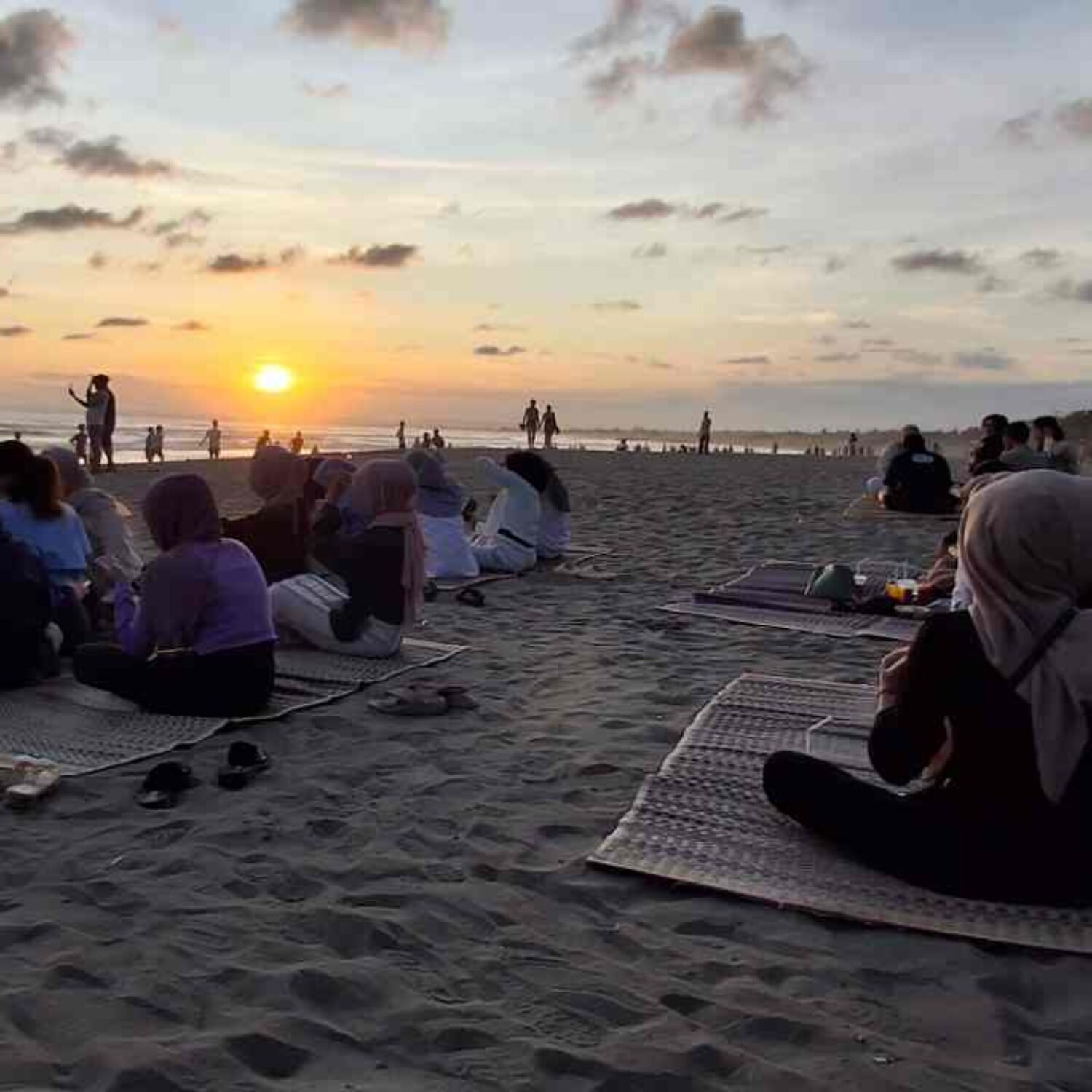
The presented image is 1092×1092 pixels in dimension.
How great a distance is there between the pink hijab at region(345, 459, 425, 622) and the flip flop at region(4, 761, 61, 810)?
7.68ft

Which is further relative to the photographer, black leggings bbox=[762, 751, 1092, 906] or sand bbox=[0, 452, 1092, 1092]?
black leggings bbox=[762, 751, 1092, 906]

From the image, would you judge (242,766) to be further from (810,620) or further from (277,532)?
(810,620)

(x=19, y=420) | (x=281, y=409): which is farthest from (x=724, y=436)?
(x=19, y=420)

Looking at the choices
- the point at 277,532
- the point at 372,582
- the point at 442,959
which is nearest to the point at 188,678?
the point at 372,582

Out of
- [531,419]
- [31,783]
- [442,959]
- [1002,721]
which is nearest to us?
[442,959]

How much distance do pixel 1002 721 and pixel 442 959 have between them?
1.58 m

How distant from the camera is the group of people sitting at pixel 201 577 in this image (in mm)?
4812

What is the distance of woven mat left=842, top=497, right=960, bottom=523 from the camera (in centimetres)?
1375

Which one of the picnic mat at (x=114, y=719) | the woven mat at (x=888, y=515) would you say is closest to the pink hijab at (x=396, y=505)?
the picnic mat at (x=114, y=719)

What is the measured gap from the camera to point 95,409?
18875 millimetres

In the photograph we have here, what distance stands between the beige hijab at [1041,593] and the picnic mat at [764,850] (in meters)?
0.47

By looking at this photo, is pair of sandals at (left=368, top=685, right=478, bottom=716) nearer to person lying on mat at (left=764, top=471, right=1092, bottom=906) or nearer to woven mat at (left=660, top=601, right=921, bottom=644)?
person lying on mat at (left=764, top=471, right=1092, bottom=906)

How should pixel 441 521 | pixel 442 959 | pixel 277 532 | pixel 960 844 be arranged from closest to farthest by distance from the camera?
pixel 442 959 → pixel 960 844 → pixel 277 532 → pixel 441 521

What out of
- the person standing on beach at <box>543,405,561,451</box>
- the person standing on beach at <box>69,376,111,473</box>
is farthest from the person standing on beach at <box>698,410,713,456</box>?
the person standing on beach at <box>69,376,111,473</box>
